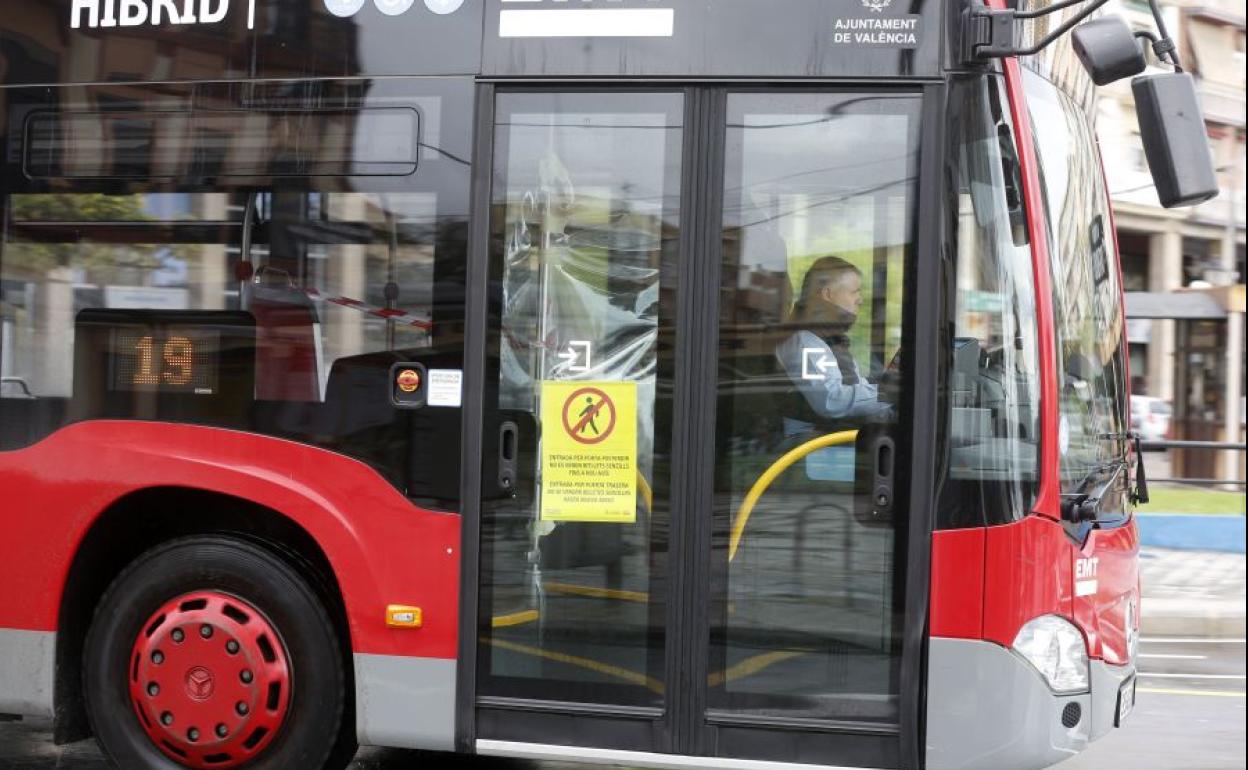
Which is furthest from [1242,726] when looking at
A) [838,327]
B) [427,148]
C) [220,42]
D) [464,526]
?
[220,42]

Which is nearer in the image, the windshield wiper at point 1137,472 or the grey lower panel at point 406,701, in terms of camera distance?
the grey lower panel at point 406,701

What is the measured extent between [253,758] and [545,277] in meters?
1.91

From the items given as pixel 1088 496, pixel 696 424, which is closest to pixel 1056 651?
pixel 1088 496

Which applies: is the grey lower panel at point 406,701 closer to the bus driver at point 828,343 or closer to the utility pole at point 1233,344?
the bus driver at point 828,343

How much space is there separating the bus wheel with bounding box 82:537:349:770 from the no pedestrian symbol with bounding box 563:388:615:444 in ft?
3.51

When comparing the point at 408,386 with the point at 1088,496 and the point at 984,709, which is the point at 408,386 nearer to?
the point at 984,709

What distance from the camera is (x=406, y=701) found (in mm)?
4645

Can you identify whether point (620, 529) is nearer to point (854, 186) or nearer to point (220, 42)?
point (854, 186)

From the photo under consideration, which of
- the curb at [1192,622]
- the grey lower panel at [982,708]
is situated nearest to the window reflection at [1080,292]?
the grey lower panel at [982,708]

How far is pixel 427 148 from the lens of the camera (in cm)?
466

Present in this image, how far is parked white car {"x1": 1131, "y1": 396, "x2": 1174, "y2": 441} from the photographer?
2170cm

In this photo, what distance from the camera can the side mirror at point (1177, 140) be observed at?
13.9ft

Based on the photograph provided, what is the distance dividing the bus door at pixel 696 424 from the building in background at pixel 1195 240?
22.9m

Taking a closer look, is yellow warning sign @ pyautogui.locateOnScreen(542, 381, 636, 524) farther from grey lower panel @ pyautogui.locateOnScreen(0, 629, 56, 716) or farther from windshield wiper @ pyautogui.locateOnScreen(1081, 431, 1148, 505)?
grey lower panel @ pyautogui.locateOnScreen(0, 629, 56, 716)
